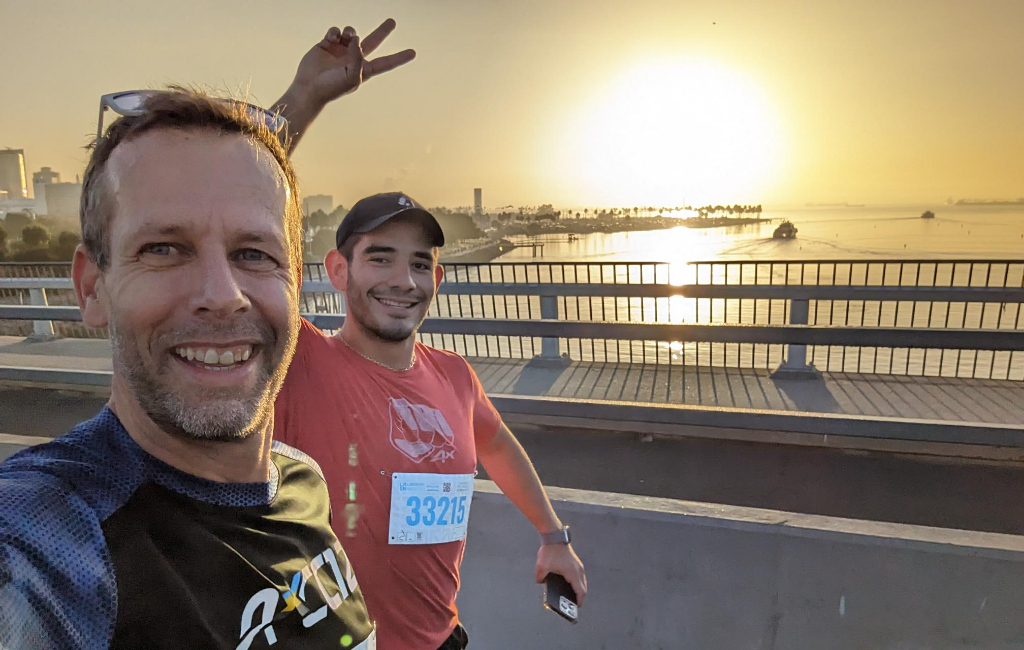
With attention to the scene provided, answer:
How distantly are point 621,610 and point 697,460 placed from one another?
1.81 metres

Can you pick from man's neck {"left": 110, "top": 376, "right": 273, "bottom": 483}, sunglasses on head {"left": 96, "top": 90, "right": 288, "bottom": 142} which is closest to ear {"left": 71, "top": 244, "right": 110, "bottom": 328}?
man's neck {"left": 110, "top": 376, "right": 273, "bottom": 483}

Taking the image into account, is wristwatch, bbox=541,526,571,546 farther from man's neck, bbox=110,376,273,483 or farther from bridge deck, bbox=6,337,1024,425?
bridge deck, bbox=6,337,1024,425

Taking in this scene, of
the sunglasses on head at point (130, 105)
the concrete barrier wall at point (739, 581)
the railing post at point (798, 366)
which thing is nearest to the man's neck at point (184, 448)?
the sunglasses on head at point (130, 105)

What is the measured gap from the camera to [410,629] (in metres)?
1.95

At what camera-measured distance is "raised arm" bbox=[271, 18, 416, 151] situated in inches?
97.1

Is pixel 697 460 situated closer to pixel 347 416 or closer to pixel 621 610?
pixel 621 610

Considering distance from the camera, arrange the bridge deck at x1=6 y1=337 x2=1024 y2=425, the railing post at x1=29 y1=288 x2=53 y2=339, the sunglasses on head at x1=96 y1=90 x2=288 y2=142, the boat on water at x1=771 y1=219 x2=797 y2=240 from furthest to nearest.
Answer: the boat on water at x1=771 y1=219 x2=797 y2=240 < the railing post at x1=29 y1=288 x2=53 y2=339 < the bridge deck at x1=6 y1=337 x2=1024 y2=425 < the sunglasses on head at x1=96 y1=90 x2=288 y2=142

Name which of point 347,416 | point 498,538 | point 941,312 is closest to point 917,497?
point 498,538

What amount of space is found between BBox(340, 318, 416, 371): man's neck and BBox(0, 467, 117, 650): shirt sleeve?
4.54 feet

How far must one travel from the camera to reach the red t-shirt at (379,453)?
6.34 ft

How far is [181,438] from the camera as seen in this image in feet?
3.77

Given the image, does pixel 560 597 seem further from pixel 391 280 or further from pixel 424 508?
pixel 391 280

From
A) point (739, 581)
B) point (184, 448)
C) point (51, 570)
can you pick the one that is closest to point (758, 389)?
point (739, 581)

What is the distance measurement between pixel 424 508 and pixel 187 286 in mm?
1197
